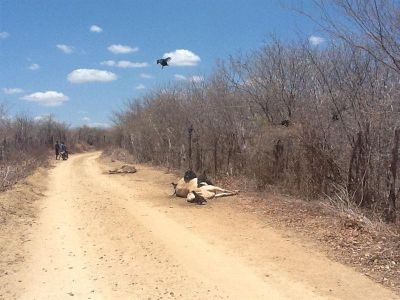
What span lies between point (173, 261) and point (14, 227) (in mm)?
4568

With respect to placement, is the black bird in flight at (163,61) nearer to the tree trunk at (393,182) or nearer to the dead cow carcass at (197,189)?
the dead cow carcass at (197,189)

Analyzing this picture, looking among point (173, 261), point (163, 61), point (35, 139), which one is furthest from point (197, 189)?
point (35, 139)

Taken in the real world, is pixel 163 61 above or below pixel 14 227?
above

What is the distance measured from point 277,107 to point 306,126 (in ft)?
9.95

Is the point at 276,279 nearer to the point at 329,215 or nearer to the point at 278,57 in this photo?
the point at 329,215

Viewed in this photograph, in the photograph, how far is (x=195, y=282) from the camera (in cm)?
632

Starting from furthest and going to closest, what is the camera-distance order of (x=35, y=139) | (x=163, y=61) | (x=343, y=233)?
(x=35, y=139) → (x=163, y=61) → (x=343, y=233)

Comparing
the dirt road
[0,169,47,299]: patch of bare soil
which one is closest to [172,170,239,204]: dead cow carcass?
the dirt road

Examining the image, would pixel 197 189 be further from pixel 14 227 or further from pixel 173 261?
pixel 173 261

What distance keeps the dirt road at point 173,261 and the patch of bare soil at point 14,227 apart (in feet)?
0.30

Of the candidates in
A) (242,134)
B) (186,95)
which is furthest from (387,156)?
(186,95)

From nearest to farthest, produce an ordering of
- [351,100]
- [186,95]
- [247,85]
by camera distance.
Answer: [351,100] < [247,85] < [186,95]

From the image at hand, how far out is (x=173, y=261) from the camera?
7410 millimetres

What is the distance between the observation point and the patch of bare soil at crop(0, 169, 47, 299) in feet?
22.2
